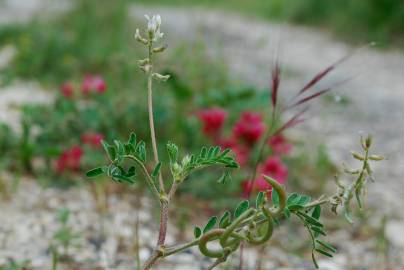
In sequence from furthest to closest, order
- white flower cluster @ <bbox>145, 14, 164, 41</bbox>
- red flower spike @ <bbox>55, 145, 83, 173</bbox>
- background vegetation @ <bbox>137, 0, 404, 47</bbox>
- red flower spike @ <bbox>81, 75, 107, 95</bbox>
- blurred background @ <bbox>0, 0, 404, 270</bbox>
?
1. background vegetation @ <bbox>137, 0, 404, 47</bbox>
2. red flower spike @ <bbox>81, 75, 107, 95</bbox>
3. red flower spike @ <bbox>55, 145, 83, 173</bbox>
4. blurred background @ <bbox>0, 0, 404, 270</bbox>
5. white flower cluster @ <bbox>145, 14, 164, 41</bbox>

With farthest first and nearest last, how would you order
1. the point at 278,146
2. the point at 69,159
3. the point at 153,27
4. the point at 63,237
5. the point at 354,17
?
the point at 354,17 < the point at 278,146 < the point at 69,159 < the point at 63,237 < the point at 153,27

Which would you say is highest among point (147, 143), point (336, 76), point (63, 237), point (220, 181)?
point (220, 181)

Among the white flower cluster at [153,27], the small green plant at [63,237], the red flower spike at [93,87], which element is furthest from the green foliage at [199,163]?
the red flower spike at [93,87]

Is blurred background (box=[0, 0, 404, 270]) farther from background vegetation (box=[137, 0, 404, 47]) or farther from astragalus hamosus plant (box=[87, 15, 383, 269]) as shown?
background vegetation (box=[137, 0, 404, 47])

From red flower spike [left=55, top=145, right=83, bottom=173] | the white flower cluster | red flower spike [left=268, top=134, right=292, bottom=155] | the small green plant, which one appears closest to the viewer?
the white flower cluster

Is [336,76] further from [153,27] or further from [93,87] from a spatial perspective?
[153,27]

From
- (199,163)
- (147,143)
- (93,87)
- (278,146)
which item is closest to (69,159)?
(147,143)

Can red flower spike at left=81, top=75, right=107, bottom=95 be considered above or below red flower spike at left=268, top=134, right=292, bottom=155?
above

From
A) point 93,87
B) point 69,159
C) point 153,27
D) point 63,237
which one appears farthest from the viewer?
point 93,87

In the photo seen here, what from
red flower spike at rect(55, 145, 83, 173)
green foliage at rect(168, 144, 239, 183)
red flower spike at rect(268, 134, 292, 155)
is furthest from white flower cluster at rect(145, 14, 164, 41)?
red flower spike at rect(268, 134, 292, 155)

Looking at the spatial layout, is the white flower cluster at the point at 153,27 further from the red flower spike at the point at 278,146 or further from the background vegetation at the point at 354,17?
the background vegetation at the point at 354,17

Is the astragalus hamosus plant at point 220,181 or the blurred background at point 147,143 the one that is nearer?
the astragalus hamosus plant at point 220,181

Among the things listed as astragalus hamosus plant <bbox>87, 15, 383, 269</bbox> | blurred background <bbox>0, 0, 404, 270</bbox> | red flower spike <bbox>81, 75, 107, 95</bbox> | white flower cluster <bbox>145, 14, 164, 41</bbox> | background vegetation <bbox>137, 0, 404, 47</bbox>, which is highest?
white flower cluster <bbox>145, 14, 164, 41</bbox>
